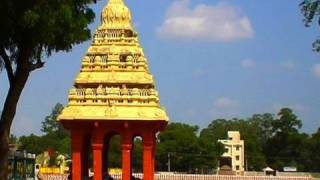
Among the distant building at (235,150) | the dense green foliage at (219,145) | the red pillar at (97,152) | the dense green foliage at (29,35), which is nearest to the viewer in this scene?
the dense green foliage at (29,35)

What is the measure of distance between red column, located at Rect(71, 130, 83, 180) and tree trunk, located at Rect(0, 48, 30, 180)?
19515 millimetres

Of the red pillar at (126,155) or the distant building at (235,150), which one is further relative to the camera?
the distant building at (235,150)

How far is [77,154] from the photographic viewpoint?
36969 millimetres

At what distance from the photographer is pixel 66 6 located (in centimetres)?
1697

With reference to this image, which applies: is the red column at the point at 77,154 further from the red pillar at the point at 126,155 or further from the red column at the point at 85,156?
the red pillar at the point at 126,155

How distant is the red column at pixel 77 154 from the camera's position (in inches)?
1443

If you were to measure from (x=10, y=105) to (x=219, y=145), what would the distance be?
6527 centimetres

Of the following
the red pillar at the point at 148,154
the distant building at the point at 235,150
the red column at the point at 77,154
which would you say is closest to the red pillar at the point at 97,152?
the red column at the point at 77,154

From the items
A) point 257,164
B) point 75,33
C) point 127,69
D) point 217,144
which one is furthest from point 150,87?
point 257,164

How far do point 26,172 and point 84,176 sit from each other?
364cm

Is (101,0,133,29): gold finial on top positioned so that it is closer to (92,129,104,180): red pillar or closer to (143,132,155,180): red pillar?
(92,129,104,180): red pillar

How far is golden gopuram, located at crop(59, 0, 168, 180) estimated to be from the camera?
3666 cm

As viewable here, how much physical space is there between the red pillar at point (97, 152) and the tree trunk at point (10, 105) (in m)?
19.2

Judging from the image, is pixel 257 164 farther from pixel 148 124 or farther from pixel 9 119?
pixel 9 119
